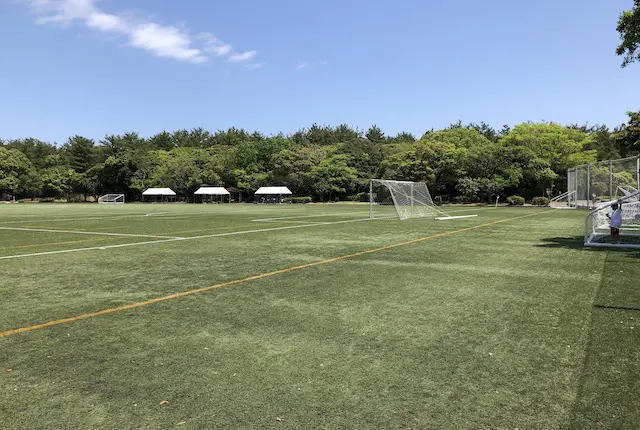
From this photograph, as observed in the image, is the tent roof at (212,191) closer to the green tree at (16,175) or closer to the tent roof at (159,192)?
the tent roof at (159,192)

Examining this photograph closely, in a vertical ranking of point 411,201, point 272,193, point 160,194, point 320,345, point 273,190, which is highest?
point 273,190

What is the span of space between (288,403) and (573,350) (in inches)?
113

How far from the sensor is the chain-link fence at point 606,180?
20734mm

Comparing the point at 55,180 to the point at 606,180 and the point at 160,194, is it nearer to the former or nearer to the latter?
the point at 160,194

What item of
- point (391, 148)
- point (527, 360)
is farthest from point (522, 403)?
point (391, 148)

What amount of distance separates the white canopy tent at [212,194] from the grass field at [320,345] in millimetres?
69424

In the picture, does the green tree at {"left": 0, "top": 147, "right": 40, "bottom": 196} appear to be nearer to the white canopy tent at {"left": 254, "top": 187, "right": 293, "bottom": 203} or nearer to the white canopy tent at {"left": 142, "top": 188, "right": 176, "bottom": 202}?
the white canopy tent at {"left": 142, "top": 188, "right": 176, "bottom": 202}

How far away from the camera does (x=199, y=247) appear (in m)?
12.6

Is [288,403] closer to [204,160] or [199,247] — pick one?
[199,247]

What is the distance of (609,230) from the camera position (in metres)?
15.5

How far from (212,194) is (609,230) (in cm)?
7252

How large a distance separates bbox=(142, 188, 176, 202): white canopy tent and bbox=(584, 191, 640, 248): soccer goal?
7358 centimetres

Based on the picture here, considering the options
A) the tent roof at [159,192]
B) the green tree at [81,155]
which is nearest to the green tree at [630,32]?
the tent roof at [159,192]

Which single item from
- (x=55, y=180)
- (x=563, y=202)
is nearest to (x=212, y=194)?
(x=55, y=180)
